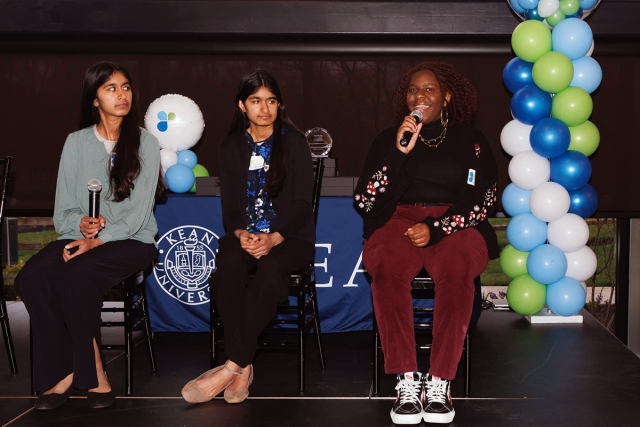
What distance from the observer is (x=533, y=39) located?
341 centimetres

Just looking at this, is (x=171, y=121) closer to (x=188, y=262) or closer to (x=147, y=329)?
(x=188, y=262)

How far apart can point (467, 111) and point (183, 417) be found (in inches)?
70.3

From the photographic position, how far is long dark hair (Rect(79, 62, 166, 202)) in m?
2.59

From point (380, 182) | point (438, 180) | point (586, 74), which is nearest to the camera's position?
point (380, 182)

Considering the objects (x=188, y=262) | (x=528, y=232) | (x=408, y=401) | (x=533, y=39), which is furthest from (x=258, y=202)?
(x=533, y=39)

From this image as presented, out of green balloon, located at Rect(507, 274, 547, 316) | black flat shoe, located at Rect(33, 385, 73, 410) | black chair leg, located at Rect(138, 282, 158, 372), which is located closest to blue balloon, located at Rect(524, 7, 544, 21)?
green balloon, located at Rect(507, 274, 547, 316)

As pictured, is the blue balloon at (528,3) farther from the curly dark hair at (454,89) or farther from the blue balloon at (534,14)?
the curly dark hair at (454,89)

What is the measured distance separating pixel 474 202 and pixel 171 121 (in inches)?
78.5

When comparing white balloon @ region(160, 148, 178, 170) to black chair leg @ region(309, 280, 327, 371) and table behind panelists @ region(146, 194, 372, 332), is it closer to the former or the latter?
table behind panelists @ region(146, 194, 372, 332)

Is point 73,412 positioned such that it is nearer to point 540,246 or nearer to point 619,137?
point 540,246

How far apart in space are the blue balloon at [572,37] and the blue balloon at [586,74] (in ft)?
0.18

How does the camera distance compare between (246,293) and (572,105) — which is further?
(572,105)

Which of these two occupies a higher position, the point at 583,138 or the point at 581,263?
the point at 583,138

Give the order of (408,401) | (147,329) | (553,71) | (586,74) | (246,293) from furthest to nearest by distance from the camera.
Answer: (586,74) → (553,71) → (147,329) → (246,293) → (408,401)
